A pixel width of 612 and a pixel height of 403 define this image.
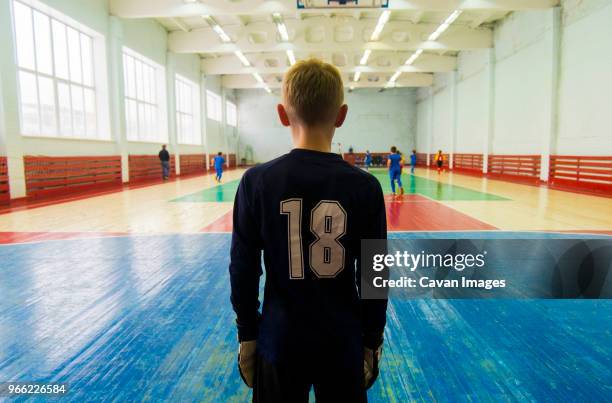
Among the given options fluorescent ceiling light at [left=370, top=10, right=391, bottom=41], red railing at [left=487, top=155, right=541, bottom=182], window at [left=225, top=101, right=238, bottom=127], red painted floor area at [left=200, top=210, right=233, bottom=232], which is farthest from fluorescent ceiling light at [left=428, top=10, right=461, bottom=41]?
window at [left=225, top=101, right=238, bottom=127]

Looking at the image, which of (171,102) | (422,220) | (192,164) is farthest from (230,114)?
(422,220)

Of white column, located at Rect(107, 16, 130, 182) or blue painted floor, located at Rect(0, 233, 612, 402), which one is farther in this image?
white column, located at Rect(107, 16, 130, 182)

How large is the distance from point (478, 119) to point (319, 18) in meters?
10.8

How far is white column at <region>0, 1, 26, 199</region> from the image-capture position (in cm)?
1088

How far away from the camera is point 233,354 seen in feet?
9.91

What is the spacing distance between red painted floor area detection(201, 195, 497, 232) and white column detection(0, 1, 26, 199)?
668 cm

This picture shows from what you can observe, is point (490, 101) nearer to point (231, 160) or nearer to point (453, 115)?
point (453, 115)

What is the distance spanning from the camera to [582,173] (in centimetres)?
1381

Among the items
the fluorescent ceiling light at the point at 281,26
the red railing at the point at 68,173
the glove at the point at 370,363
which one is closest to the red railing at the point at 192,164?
the red railing at the point at 68,173

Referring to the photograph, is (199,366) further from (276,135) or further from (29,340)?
(276,135)

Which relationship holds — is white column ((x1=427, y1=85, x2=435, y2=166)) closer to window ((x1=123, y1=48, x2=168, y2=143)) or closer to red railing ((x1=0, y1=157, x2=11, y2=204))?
window ((x1=123, y1=48, x2=168, y2=143))

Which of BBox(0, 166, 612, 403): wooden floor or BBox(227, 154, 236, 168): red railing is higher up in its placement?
BBox(227, 154, 236, 168): red railing

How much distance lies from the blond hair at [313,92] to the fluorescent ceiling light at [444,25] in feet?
55.9

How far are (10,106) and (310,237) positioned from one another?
13.0 m
